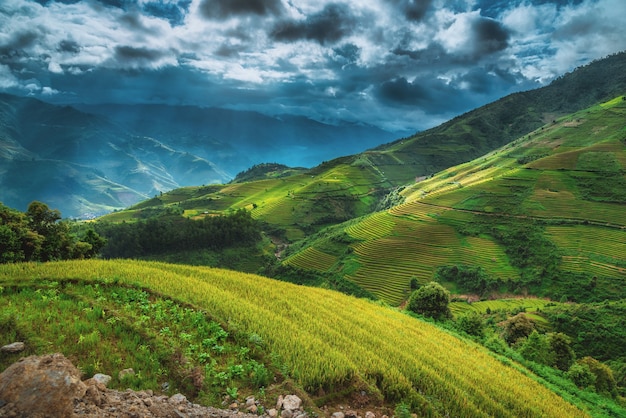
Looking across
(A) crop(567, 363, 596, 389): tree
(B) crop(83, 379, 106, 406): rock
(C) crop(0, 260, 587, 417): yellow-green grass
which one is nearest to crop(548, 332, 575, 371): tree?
(A) crop(567, 363, 596, 389): tree

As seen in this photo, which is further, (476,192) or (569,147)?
(569,147)

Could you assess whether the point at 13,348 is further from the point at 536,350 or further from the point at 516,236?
the point at 516,236

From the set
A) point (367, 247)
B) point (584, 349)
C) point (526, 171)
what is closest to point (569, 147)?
point (526, 171)

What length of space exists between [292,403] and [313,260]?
8600cm

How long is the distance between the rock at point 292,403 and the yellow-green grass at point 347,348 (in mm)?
775

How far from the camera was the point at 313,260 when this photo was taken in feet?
305

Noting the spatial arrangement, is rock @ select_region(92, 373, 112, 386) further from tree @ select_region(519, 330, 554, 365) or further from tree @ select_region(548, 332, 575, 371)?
tree @ select_region(548, 332, 575, 371)

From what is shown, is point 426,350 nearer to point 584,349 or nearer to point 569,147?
point 584,349

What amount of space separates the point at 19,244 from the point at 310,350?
27.3 m

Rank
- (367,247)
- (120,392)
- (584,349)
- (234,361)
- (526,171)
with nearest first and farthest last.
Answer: (120,392)
(234,361)
(584,349)
(367,247)
(526,171)

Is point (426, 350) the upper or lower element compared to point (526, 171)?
lower

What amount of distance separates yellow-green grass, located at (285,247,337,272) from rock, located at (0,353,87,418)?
8409cm

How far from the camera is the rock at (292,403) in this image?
288 inches

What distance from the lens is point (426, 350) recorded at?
555 inches
